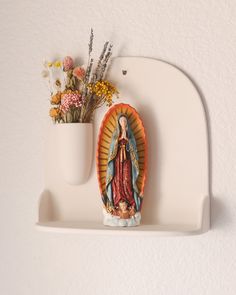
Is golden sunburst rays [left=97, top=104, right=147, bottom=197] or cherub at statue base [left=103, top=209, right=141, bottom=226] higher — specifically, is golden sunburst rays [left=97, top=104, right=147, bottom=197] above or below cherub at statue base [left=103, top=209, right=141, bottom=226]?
above

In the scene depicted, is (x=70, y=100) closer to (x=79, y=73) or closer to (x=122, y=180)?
(x=79, y=73)

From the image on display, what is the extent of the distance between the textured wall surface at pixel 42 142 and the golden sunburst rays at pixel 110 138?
14 centimetres

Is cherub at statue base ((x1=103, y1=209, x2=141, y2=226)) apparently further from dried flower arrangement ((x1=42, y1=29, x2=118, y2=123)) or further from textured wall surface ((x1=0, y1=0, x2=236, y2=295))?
dried flower arrangement ((x1=42, y1=29, x2=118, y2=123))

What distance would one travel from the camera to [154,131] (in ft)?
3.89

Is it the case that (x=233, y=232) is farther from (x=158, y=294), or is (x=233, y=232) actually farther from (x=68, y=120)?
(x=68, y=120)

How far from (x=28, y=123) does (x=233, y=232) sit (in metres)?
0.54

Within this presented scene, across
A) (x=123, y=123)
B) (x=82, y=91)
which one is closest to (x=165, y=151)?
(x=123, y=123)

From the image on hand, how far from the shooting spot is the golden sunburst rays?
1158 millimetres

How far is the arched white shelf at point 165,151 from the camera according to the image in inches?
45.1

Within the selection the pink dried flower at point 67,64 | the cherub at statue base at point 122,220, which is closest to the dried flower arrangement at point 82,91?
the pink dried flower at point 67,64

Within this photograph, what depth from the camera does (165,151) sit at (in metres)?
1.18

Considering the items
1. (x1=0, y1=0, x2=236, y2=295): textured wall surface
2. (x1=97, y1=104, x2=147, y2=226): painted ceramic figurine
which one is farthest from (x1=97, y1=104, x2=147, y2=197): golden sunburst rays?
(x1=0, y1=0, x2=236, y2=295): textured wall surface

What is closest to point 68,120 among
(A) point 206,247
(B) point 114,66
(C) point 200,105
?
(B) point 114,66

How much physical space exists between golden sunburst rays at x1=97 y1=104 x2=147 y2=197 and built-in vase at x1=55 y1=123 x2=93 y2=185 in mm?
32
